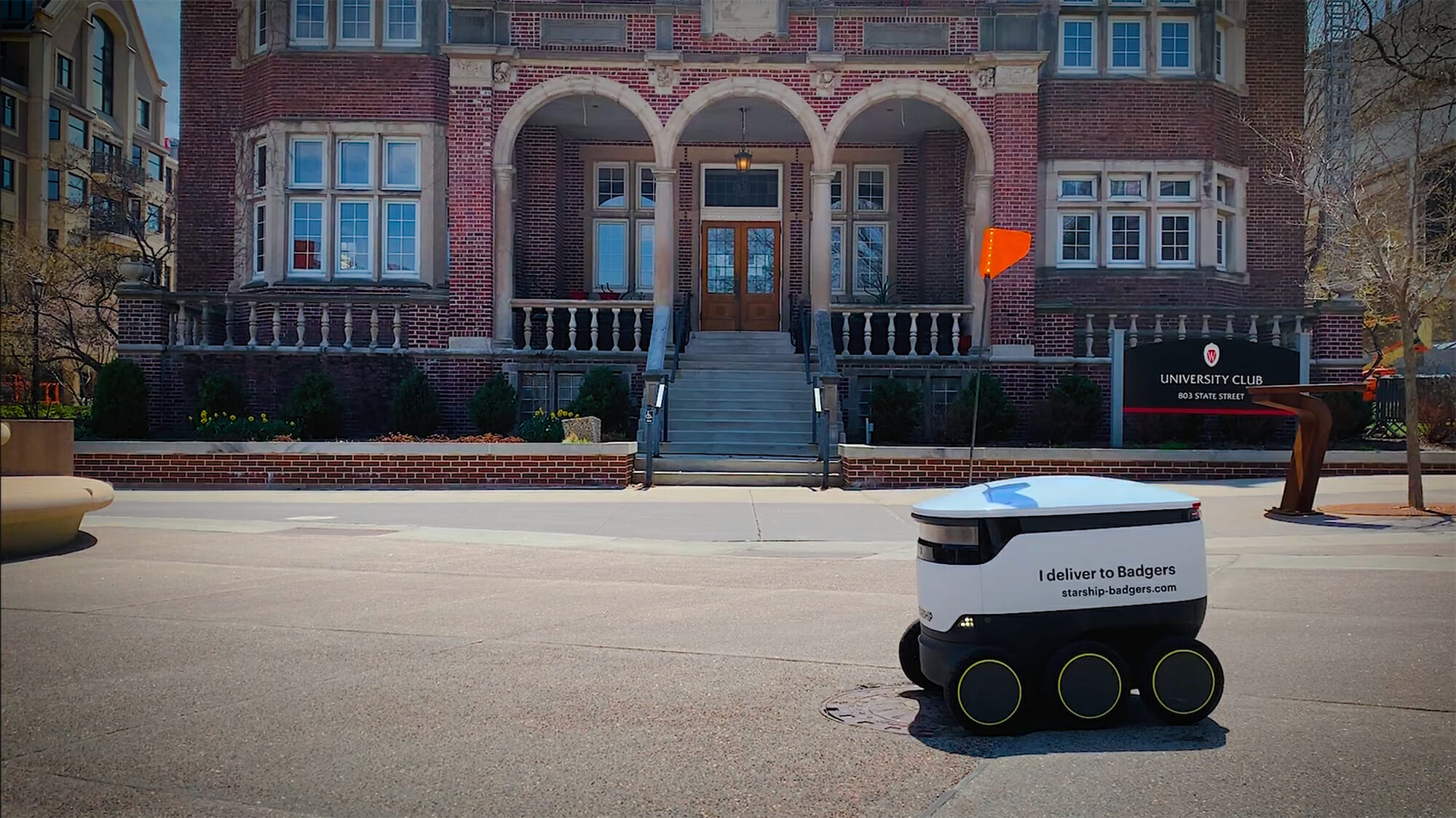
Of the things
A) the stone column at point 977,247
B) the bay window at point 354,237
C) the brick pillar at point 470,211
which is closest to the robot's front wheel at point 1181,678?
the stone column at point 977,247

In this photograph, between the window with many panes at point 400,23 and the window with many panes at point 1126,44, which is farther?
the window with many panes at point 1126,44

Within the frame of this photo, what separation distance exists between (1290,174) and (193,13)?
20711mm

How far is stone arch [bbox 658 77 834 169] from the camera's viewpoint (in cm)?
2016

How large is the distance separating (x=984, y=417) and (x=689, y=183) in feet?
30.3

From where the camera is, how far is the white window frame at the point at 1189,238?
2222 cm

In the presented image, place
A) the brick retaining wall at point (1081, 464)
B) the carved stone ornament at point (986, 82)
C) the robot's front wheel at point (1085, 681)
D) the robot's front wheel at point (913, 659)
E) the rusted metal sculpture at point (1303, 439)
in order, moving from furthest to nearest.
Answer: the carved stone ornament at point (986, 82) < the brick retaining wall at point (1081, 464) < the rusted metal sculpture at point (1303, 439) < the robot's front wheel at point (913, 659) < the robot's front wheel at point (1085, 681)

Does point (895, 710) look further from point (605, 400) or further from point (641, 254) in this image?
point (641, 254)

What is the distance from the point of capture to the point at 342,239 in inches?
842

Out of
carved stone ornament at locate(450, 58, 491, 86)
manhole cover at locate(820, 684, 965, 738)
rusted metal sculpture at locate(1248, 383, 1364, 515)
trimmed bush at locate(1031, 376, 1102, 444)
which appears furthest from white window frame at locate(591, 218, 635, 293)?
manhole cover at locate(820, 684, 965, 738)

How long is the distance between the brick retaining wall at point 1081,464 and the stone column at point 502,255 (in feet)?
23.2

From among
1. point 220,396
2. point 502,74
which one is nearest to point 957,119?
point 502,74

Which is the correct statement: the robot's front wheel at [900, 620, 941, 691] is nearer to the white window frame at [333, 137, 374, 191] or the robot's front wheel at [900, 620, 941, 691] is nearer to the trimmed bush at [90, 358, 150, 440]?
the trimmed bush at [90, 358, 150, 440]

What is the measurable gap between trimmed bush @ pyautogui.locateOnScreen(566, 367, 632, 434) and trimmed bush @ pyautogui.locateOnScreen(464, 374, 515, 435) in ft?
3.16

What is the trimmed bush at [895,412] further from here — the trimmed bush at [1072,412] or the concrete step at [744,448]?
the trimmed bush at [1072,412]
